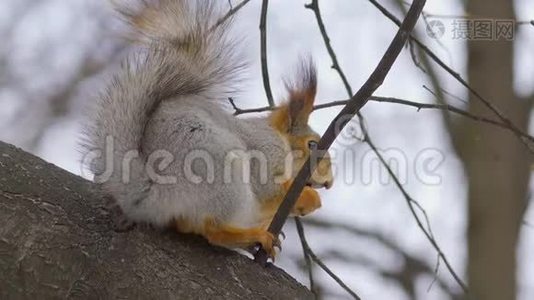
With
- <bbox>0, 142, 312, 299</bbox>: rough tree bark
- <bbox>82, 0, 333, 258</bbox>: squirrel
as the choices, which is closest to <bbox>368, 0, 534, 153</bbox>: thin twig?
<bbox>82, 0, 333, 258</bbox>: squirrel

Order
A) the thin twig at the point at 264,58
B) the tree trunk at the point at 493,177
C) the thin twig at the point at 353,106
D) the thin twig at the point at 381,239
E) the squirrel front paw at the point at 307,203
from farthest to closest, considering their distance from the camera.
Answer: the thin twig at the point at 381,239 → the tree trunk at the point at 493,177 → the thin twig at the point at 264,58 → the squirrel front paw at the point at 307,203 → the thin twig at the point at 353,106

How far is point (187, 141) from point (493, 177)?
58.7 inches

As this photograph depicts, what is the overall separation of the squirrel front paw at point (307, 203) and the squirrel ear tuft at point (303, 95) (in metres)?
0.21

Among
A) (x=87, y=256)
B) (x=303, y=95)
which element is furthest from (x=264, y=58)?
(x=87, y=256)

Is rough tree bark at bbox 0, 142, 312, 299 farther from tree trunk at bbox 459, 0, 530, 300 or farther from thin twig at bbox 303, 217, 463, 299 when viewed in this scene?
thin twig at bbox 303, 217, 463, 299

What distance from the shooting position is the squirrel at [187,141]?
1.60m

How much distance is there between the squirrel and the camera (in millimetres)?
1596

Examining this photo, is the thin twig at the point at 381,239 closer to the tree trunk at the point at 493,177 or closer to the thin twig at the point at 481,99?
the tree trunk at the point at 493,177

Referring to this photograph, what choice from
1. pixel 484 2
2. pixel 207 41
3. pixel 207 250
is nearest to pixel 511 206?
pixel 484 2

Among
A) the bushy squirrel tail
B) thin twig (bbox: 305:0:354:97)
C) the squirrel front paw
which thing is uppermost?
thin twig (bbox: 305:0:354:97)

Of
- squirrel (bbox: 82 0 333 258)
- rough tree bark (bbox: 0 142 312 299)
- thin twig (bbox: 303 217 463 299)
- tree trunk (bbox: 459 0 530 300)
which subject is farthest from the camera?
thin twig (bbox: 303 217 463 299)

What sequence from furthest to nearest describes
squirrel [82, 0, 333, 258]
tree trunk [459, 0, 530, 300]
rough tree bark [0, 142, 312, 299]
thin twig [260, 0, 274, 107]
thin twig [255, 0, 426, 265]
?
tree trunk [459, 0, 530, 300] < thin twig [260, 0, 274, 107] < squirrel [82, 0, 333, 258] < thin twig [255, 0, 426, 265] < rough tree bark [0, 142, 312, 299]

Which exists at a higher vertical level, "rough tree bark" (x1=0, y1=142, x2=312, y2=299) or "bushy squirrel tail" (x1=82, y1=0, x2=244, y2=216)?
"bushy squirrel tail" (x1=82, y1=0, x2=244, y2=216)

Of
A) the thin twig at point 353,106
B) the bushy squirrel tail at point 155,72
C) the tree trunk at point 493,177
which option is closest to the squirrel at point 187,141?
the bushy squirrel tail at point 155,72
